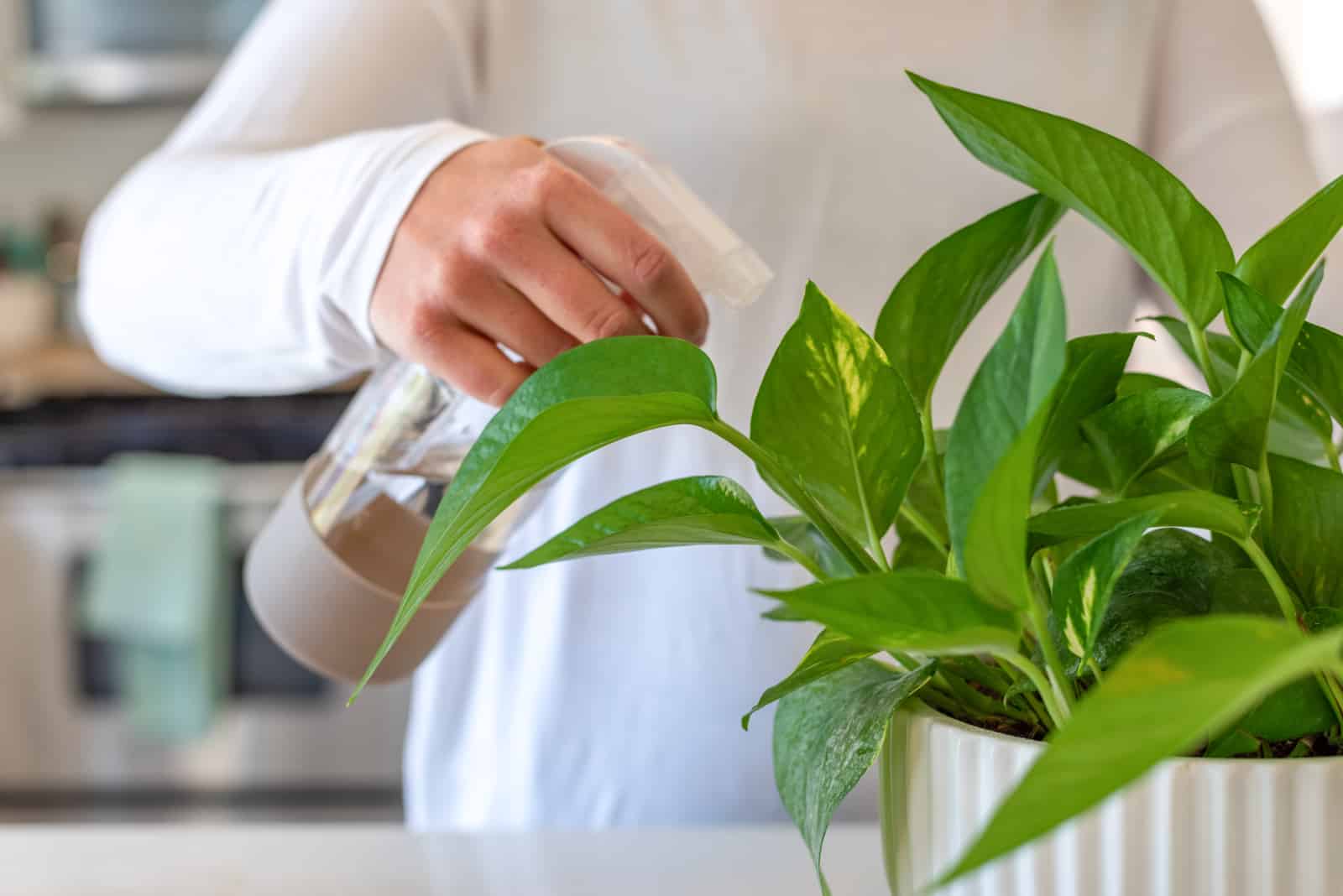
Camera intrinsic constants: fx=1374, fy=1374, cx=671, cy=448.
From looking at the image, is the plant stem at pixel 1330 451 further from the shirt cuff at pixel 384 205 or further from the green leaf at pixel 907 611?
the shirt cuff at pixel 384 205

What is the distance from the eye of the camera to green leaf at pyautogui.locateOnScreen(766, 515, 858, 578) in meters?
0.35

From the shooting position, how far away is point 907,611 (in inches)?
8.9

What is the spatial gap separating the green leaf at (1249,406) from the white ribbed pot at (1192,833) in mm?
60

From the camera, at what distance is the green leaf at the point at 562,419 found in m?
0.24

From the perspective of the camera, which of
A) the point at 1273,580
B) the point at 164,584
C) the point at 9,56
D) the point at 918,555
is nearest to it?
the point at 1273,580

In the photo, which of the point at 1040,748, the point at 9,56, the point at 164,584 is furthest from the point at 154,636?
the point at 1040,748

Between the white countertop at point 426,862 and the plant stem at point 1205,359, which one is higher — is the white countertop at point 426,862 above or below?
below

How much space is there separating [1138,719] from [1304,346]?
16 centimetres

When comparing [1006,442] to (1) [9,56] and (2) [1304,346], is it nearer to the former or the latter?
(2) [1304,346]

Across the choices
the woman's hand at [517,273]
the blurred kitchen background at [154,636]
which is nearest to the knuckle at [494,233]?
the woman's hand at [517,273]

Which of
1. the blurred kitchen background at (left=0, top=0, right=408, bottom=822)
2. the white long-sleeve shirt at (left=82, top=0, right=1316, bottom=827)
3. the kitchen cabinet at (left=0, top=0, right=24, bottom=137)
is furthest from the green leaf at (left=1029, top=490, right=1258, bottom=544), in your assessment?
the kitchen cabinet at (left=0, top=0, right=24, bottom=137)

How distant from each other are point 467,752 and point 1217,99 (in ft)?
1.83

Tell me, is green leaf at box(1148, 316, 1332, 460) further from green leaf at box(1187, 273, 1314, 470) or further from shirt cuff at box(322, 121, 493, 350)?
shirt cuff at box(322, 121, 493, 350)

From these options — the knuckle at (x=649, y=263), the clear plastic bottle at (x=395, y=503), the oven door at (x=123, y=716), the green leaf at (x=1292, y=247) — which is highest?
the green leaf at (x=1292, y=247)
